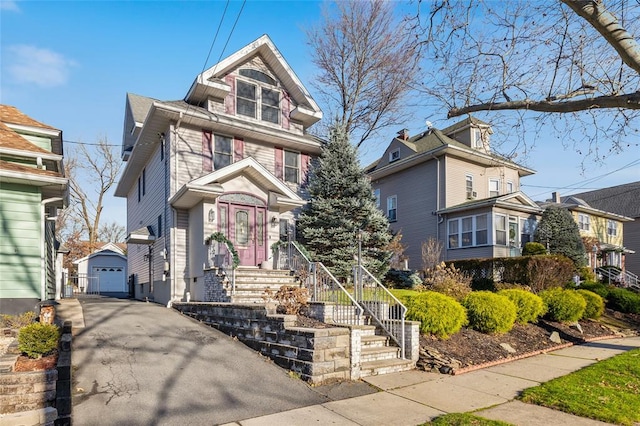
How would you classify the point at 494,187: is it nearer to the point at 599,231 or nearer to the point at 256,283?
the point at 599,231

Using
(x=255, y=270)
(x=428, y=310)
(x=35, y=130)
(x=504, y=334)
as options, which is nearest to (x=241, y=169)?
(x=255, y=270)

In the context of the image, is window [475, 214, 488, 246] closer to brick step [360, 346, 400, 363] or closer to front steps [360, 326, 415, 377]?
front steps [360, 326, 415, 377]

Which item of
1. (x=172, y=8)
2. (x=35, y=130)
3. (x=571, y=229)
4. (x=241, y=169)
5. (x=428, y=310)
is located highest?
(x=172, y=8)

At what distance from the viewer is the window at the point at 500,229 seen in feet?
64.8

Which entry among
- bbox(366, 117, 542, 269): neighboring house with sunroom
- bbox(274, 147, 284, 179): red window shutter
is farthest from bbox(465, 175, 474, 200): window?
bbox(274, 147, 284, 179): red window shutter

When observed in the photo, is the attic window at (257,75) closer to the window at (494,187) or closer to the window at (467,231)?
the window at (467,231)

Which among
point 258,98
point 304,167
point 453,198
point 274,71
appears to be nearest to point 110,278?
point 304,167

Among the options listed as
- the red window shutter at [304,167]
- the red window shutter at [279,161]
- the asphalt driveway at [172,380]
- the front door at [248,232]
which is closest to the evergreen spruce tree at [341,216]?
the red window shutter at [304,167]

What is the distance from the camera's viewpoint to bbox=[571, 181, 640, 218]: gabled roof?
32312mm

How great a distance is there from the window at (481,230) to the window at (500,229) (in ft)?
1.63

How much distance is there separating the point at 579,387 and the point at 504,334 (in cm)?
334

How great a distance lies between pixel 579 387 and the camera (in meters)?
6.30

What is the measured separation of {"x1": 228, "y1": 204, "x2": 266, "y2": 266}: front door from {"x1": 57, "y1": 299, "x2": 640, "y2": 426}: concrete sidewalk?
7.30m

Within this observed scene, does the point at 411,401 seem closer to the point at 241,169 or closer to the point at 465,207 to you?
the point at 241,169
